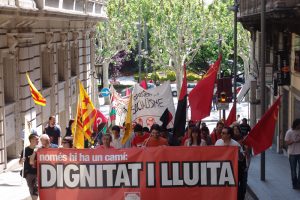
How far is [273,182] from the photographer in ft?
56.6

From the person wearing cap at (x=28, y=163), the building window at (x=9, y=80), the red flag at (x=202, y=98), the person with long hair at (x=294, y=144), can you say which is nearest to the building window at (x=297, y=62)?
the person with long hair at (x=294, y=144)

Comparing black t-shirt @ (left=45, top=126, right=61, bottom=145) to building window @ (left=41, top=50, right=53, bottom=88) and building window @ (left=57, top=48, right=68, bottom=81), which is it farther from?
building window @ (left=57, top=48, right=68, bottom=81)

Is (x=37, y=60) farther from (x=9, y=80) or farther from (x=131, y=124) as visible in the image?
(x=131, y=124)

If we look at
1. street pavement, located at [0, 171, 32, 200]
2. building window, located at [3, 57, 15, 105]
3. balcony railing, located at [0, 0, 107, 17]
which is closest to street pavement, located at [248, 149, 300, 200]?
street pavement, located at [0, 171, 32, 200]

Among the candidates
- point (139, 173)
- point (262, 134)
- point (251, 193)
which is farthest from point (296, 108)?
point (139, 173)

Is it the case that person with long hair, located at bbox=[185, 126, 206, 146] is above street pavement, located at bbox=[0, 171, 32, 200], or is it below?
above

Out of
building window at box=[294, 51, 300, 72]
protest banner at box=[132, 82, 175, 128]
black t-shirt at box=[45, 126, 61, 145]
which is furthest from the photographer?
building window at box=[294, 51, 300, 72]

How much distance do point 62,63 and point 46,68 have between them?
3503 millimetres

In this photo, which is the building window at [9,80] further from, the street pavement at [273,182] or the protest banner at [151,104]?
the street pavement at [273,182]

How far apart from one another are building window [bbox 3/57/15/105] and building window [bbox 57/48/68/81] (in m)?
7.97

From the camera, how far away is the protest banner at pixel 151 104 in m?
19.4

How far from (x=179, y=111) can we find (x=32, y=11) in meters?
7.78

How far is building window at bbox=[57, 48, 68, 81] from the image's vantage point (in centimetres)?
2948

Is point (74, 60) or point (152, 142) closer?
point (152, 142)
